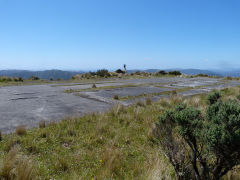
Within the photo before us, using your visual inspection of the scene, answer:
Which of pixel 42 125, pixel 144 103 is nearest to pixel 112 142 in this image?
pixel 42 125

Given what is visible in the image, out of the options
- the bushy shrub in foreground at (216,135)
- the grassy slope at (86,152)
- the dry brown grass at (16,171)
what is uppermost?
the bushy shrub in foreground at (216,135)

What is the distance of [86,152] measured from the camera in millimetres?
3521

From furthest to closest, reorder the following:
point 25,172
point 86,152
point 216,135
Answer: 1. point 86,152
2. point 25,172
3. point 216,135

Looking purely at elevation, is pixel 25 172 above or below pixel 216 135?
below

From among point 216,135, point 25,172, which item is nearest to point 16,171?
point 25,172

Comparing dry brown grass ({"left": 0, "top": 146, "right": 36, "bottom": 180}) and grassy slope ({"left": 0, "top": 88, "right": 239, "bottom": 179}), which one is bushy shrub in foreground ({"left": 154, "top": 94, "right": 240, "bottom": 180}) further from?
dry brown grass ({"left": 0, "top": 146, "right": 36, "bottom": 180})

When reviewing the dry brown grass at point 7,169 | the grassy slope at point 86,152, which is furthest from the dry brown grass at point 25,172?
the dry brown grass at point 7,169

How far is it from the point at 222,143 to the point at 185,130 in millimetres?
502

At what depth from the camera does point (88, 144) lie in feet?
12.6

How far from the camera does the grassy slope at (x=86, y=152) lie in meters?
2.74

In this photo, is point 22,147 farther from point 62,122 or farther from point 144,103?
point 144,103

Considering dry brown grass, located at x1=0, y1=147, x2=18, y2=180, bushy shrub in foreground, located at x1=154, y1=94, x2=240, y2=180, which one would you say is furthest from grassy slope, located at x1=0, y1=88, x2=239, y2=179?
bushy shrub in foreground, located at x1=154, y1=94, x2=240, y2=180

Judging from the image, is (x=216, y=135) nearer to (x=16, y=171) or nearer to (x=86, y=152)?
(x=86, y=152)

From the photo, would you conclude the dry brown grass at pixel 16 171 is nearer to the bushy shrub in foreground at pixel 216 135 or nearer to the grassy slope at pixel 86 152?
the grassy slope at pixel 86 152
